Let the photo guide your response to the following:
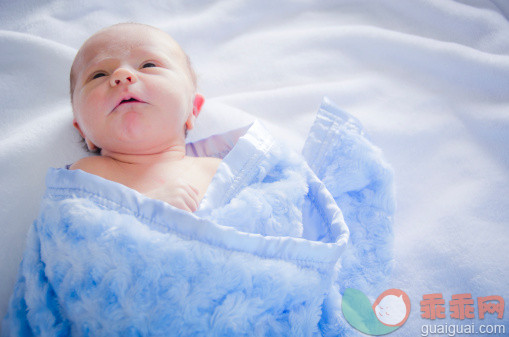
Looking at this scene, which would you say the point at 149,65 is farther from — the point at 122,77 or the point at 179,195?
the point at 179,195

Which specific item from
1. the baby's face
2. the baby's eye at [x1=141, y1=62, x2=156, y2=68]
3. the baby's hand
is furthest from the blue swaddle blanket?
the baby's eye at [x1=141, y1=62, x2=156, y2=68]

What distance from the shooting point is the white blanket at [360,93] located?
3.37 feet

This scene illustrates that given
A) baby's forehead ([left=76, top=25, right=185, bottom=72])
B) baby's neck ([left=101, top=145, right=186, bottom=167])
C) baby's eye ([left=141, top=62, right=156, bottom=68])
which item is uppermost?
baby's forehead ([left=76, top=25, right=185, bottom=72])

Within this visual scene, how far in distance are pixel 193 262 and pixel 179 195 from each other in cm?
18

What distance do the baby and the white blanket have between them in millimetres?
165

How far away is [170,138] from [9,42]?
624 millimetres

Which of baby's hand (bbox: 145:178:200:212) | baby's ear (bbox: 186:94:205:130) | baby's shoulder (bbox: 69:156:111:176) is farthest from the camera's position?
baby's ear (bbox: 186:94:205:130)

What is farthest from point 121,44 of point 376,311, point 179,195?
point 376,311

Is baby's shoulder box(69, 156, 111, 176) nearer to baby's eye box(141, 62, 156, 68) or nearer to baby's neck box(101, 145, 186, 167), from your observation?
baby's neck box(101, 145, 186, 167)

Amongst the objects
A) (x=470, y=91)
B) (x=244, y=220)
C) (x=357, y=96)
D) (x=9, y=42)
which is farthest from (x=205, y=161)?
(x=470, y=91)

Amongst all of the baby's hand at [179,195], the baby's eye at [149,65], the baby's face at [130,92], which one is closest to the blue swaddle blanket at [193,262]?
the baby's hand at [179,195]

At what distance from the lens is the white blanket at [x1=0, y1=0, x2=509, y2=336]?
1026mm

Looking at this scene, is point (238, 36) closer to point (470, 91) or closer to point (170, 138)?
point (170, 138)

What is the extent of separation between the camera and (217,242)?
30.7 inches
